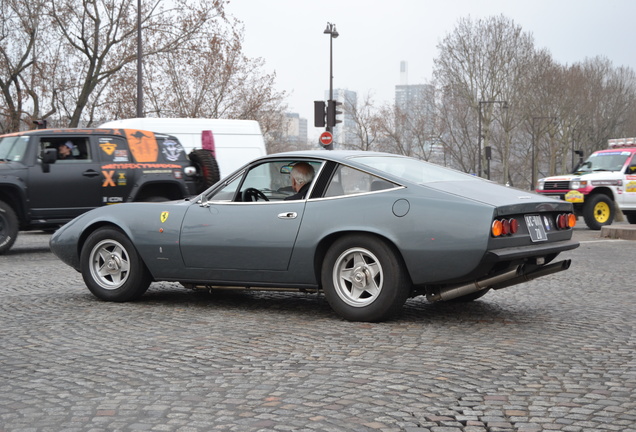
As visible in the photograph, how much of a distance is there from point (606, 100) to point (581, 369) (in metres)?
72.7

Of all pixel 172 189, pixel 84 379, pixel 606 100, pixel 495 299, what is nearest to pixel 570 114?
pixel 606 100

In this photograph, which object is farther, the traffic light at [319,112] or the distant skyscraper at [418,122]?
the distant skyscraper at [418,122]

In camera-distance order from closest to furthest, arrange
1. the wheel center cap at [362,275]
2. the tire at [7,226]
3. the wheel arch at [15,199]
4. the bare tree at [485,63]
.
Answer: the wheel center cap at [362,275] < the tire at [7,226] < the wheel arch at [15,199] < the bare tree at [485,63]

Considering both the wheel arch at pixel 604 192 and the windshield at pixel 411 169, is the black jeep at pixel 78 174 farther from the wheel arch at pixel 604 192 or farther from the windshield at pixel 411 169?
the wheel arch at pixel 604 192

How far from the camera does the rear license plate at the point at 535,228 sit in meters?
6.25

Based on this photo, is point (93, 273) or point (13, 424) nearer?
point (13, 424)

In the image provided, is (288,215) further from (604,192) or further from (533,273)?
(604,192)

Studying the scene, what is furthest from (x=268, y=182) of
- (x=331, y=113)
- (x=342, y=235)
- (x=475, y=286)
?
(x=331, y=113)

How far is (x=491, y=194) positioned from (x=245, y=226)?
6.42 ft

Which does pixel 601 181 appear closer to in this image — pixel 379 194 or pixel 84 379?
pixel 379 194

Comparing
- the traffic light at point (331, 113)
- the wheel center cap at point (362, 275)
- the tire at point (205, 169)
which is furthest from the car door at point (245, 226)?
the traffic light at point (331, 113)

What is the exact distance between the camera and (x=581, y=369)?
4.83 metres

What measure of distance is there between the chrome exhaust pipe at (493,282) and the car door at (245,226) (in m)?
1.21

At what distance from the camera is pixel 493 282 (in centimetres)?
615
